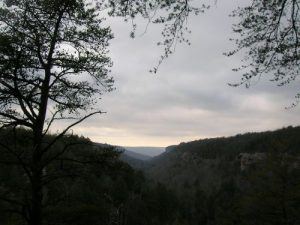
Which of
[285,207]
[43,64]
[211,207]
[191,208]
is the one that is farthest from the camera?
[191,208]

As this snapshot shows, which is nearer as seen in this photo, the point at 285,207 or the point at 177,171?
the point at 285,207

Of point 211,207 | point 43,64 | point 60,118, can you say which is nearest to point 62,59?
point 43,64

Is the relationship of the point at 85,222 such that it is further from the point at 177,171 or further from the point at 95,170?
the point at 177,171

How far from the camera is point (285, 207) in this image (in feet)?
70.0

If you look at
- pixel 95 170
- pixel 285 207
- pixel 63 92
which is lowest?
pixel 285 207

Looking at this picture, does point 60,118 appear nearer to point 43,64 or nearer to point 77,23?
point 43,64

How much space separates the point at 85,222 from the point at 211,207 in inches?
3086

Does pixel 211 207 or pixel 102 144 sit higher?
pixel 102 144

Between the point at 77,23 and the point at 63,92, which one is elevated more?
the point at 77,23

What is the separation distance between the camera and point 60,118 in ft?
29.2

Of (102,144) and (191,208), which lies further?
(191,208)

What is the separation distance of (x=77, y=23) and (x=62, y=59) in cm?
90

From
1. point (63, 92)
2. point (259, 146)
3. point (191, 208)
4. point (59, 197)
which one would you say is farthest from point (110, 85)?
point (259, 146)

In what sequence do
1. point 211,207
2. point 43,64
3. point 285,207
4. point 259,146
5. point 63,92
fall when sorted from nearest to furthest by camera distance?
point 43,64, point 63,92, point 285,207, point 211,207, point 259,146
